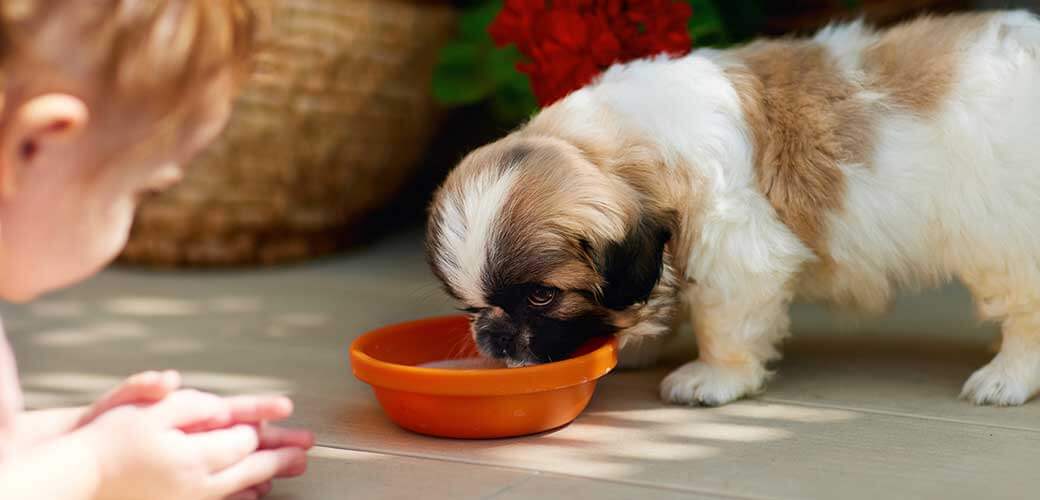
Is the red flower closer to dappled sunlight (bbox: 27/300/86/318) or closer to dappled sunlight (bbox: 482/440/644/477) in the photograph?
dappled sunlight (bbox: 482/440/644/477)

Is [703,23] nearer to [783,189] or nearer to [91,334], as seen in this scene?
[783,189]

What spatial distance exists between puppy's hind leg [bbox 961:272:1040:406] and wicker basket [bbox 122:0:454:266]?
2.39 meters

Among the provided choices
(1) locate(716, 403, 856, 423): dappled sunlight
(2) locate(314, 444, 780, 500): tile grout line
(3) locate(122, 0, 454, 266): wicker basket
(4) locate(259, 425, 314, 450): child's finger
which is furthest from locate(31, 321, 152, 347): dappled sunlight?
(1) locate(716, 403, 856, 423): dappled sunlight

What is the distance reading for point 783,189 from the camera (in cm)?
252

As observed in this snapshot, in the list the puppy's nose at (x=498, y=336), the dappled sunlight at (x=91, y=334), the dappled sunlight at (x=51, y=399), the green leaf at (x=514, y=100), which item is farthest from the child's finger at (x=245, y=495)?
the green leaf at (x=514, y=100)

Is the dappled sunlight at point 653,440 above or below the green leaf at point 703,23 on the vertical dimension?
below

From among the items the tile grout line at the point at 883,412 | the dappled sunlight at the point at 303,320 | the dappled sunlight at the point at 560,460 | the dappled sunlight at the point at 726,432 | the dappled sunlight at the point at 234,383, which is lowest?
the tile grout line at the point at 883,412

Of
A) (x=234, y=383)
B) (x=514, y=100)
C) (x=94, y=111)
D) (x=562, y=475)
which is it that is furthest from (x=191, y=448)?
(x=514, y=100)

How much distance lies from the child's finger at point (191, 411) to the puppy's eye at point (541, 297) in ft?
2.20

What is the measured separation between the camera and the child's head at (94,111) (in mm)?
1528

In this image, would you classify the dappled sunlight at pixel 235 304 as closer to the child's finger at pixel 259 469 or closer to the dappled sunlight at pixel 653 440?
the dappled sunlight at pixel 653 440

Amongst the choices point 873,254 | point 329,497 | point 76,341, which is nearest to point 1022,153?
point 873,254

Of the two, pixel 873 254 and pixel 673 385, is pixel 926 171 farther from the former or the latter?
pixel 673 385

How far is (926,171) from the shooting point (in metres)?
2.49
